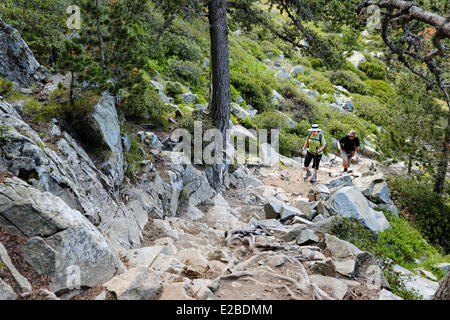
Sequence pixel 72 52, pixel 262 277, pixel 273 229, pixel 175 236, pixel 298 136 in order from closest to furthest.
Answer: pixel 262 277
pixel 72 52
pixel 175 236
pixel 273 229
pixel 298 136

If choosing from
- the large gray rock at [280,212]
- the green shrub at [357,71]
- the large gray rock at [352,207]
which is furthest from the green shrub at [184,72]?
the green shrub at [357,71]

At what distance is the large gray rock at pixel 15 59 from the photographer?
21.0 ft

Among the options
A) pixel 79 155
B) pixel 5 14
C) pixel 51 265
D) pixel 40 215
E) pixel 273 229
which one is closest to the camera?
pixel 51 265

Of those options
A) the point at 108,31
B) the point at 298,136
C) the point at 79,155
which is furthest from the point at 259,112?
the point at 79,155

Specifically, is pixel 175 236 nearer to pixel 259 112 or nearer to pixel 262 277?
pixel 262 277

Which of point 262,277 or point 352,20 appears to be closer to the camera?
point 262,277

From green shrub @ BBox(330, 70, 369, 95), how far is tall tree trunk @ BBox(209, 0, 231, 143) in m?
23.9

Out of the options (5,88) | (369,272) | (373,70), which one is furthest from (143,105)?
(373,70)

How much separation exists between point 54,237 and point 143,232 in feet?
9.05

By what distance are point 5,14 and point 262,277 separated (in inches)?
352

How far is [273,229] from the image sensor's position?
7281mm

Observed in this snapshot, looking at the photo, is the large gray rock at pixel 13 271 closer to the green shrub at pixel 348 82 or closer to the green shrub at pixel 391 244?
the green shrub at pixel 391 244

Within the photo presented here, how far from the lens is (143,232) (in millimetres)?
6250

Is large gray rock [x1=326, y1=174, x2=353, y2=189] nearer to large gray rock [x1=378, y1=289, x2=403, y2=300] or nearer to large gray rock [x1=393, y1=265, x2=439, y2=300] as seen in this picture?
large gray rock [x1=393, y1=265, x2=439, y2=300]
